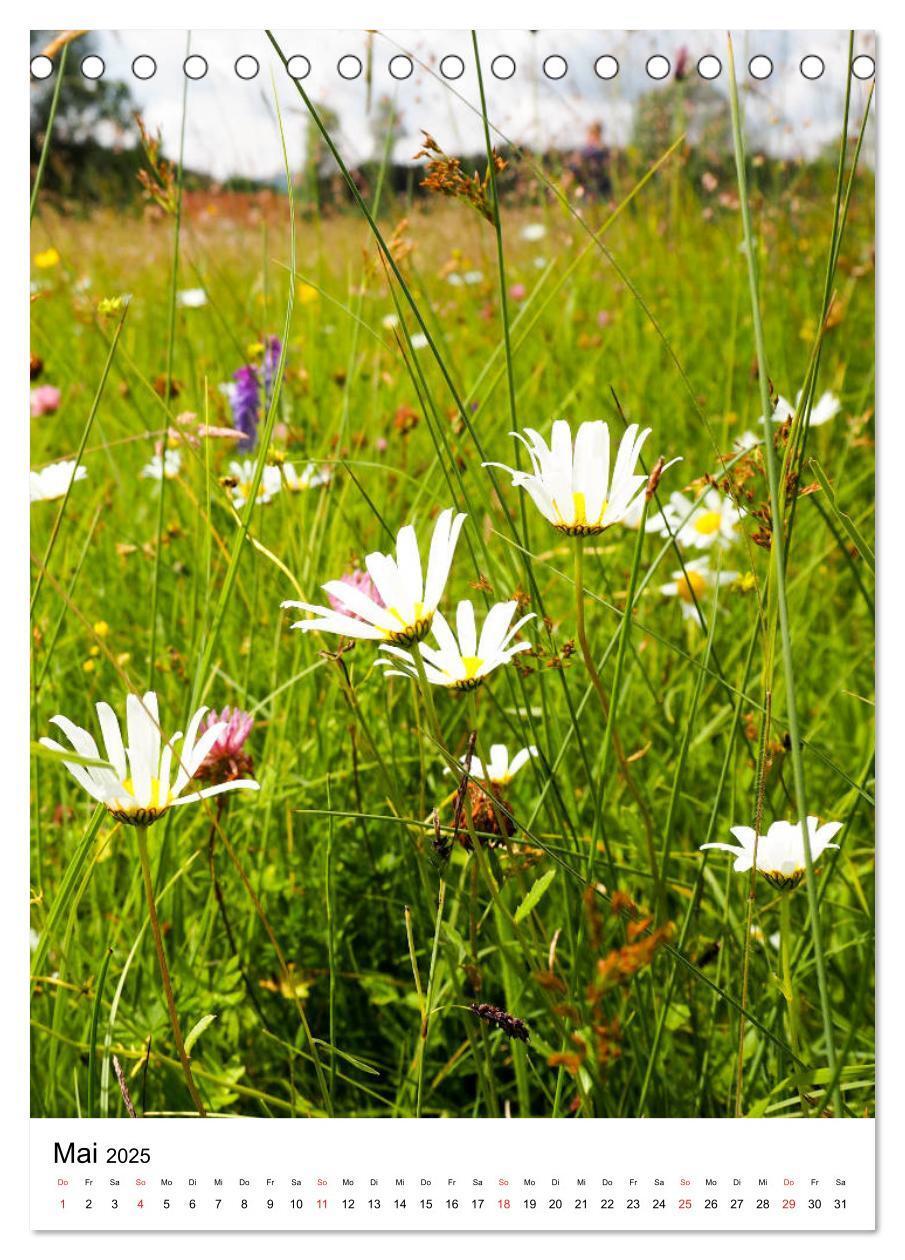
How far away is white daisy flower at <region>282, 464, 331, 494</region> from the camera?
81 centimetres

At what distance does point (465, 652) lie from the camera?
19.5 inches

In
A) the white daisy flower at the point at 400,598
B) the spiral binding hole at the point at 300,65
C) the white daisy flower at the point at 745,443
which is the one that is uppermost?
the spiral binding hole at the point at 300,65

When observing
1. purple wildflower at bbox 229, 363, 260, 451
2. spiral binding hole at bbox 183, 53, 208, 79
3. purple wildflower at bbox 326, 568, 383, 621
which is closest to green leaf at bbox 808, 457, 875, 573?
purple wildflower at bbox 326, 568, 383, 621

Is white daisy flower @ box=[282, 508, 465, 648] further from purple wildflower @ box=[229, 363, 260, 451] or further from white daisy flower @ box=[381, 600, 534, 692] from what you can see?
purple wildflower @ box=[229, 363, 260, 451]

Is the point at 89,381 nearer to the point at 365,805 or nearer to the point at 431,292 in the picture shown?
the point at 431,292

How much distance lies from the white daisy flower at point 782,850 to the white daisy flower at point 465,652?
0.42 ft

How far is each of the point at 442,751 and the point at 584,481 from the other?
6.4 inches

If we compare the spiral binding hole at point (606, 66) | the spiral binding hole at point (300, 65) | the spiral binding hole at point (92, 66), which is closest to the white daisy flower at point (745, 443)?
the spiral binding hole at point (606, 66)
